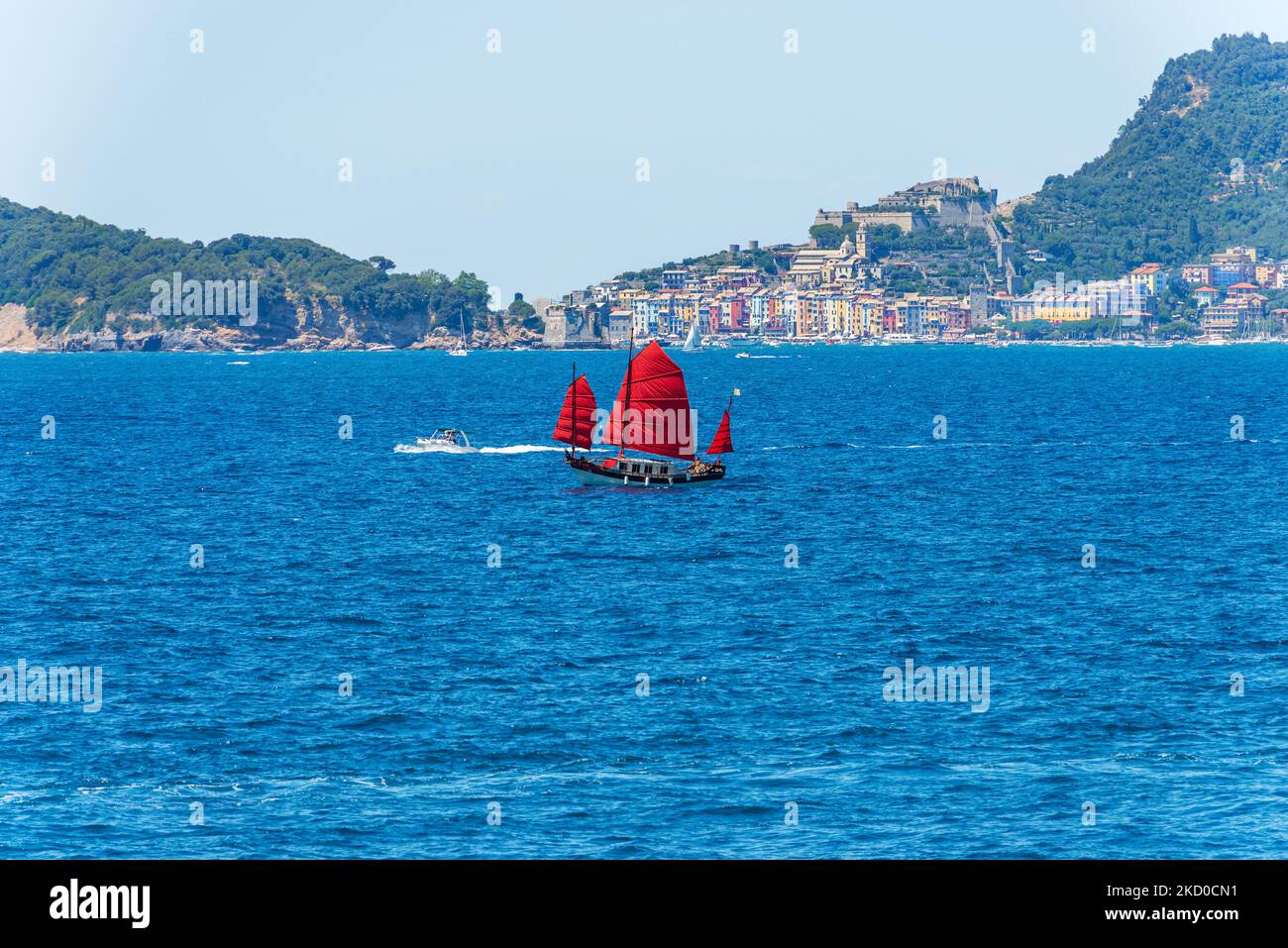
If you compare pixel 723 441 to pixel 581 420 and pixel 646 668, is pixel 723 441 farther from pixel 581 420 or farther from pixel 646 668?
pixel 646 668

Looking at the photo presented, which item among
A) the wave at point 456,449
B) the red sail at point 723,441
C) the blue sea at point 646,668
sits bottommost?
the blue sea at point 646,668

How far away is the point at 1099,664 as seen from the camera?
49.9 meters

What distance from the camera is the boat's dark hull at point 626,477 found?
105m

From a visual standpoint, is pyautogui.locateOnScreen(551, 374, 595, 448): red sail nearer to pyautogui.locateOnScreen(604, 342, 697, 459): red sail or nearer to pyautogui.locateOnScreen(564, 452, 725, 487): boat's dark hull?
pyautogui.locateOnScreen(604, 342, 697, 459): red sail

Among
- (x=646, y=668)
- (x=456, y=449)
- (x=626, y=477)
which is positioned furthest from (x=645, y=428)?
(x=646, y=668)

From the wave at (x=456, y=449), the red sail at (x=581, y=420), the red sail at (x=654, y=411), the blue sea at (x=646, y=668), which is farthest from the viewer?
the wave at (x=456, y=449)

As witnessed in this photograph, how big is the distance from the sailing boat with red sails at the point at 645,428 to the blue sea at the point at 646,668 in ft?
5.94

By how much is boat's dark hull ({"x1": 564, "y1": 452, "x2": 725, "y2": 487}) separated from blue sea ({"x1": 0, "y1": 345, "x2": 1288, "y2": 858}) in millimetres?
1105

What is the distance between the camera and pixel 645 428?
107 metres

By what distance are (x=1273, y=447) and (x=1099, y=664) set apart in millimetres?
93372

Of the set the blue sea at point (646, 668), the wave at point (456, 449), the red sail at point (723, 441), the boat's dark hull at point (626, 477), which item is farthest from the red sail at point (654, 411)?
the wave at point (456, 449)

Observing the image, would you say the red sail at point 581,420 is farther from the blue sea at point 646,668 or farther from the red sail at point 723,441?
the red sail at point 723,441
